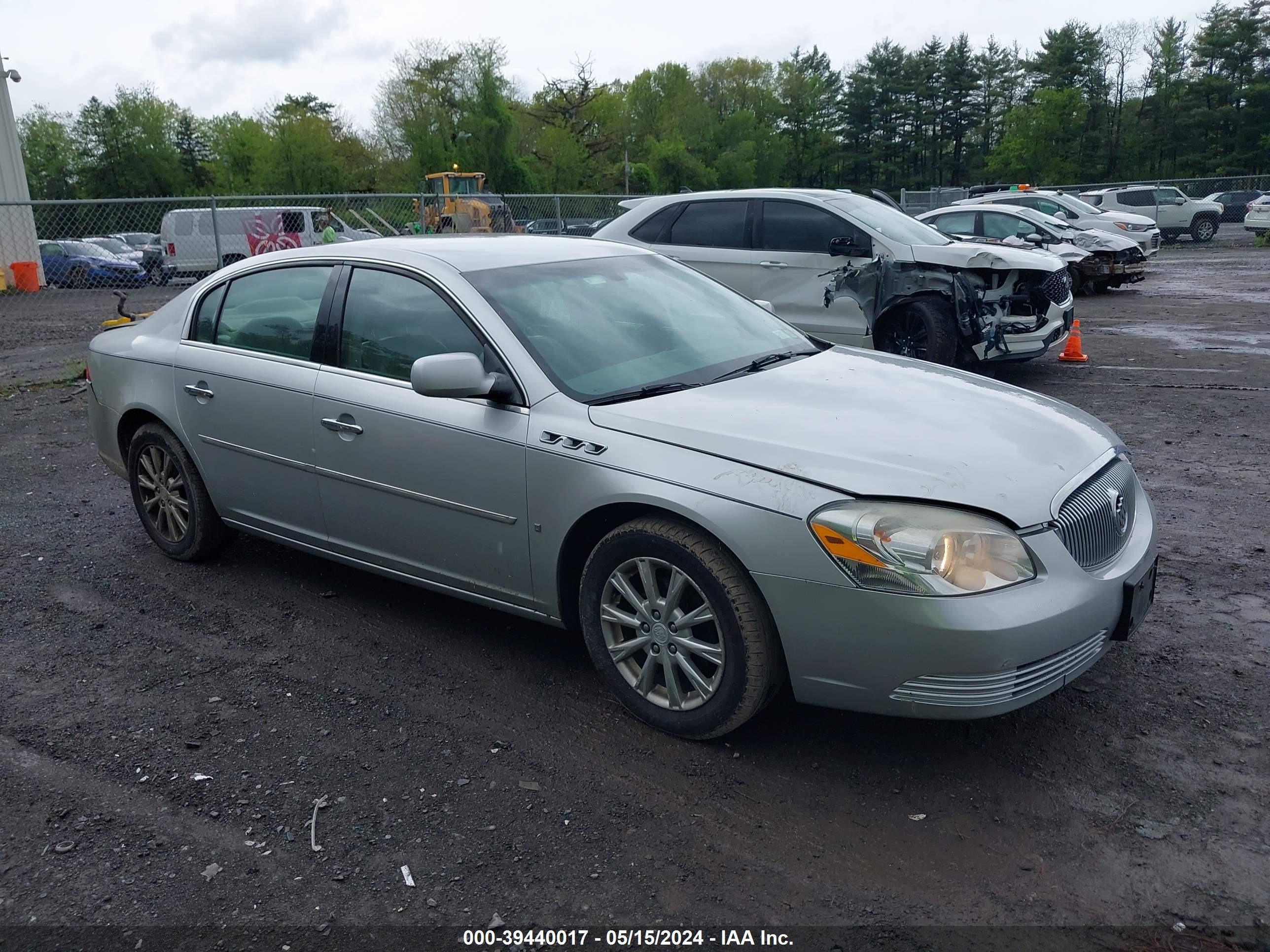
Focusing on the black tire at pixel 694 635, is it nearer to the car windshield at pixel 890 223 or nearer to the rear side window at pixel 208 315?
the rear side window at pixel 208 315

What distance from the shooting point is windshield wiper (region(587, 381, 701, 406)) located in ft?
12.1

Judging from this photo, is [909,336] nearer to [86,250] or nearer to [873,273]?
[873,273]

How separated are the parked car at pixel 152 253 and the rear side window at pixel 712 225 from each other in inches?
511

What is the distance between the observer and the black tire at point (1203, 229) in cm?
3173

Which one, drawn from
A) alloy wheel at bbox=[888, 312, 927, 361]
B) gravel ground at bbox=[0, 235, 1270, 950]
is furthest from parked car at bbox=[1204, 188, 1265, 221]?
gravel ground at bbox=[0, 235, 1270, 950]

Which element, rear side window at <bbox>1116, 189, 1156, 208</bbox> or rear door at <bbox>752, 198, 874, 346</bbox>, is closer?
rear door at <bbox>752, 198, 874, 346</bbox>

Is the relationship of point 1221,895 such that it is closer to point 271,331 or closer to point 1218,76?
point 271,331

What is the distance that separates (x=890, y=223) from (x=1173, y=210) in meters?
26.7

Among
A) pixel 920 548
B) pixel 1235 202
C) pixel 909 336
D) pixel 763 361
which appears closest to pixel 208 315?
pixel 763 361

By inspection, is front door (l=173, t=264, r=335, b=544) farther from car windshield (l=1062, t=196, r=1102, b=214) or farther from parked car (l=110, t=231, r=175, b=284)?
car windshield (l=1062, t=196, r=1102, b=214)

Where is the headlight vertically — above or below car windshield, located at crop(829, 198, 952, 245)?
below

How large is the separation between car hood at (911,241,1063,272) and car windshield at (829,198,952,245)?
161 millimetres

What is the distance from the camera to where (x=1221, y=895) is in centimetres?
265

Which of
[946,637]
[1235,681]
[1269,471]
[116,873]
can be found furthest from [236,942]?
[1269,471]
